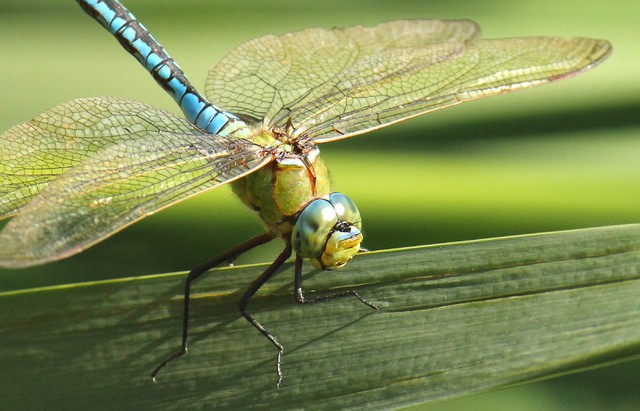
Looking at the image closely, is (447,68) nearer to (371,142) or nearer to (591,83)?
(371,142)

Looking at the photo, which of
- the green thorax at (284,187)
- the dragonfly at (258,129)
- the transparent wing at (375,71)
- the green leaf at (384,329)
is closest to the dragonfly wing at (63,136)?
the dragonfly at (258,129)

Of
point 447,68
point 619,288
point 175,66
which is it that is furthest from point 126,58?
point 619,288

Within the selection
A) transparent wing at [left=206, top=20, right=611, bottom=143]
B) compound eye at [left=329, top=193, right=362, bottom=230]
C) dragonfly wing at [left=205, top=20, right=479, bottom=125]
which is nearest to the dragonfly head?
compound eye at [left=329, top=193, right=362, bottom=230]

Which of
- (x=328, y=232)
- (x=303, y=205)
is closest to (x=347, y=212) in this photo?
(x=328, y=232)

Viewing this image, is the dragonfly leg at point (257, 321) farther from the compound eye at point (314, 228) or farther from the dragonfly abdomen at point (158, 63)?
the dragonfly abdomen at point (158, 63)

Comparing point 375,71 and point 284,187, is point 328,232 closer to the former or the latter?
point 284,187

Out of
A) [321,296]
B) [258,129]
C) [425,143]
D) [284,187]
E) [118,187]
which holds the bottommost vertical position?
[425,143]
